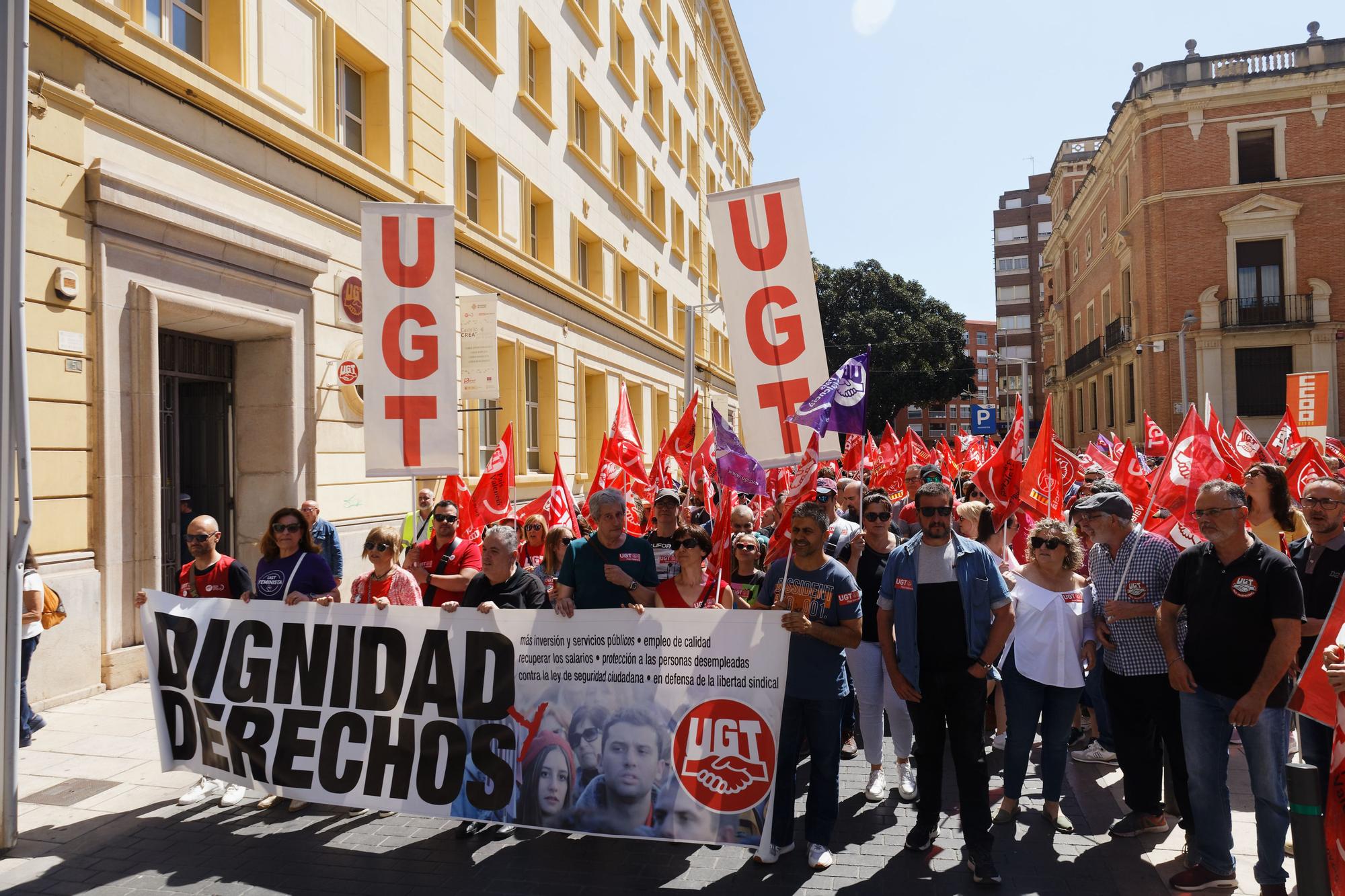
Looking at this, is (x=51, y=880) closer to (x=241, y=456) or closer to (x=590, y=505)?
(x=590, y=505)

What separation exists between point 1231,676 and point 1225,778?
0.51 m

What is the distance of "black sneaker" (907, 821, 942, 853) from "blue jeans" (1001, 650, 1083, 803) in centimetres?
60

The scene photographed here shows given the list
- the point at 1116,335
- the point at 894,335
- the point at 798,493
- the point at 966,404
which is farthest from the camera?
the point at 966,404

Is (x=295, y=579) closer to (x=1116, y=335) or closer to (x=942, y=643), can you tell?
(x=942, y=643)

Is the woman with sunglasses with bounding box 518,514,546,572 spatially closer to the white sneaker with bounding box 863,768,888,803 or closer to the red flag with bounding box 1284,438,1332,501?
the white sneaker with bounding box 863,768,888,803

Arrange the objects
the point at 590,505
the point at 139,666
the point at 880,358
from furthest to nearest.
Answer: the point at 880,358 < the point at 139,666 < the point at 590,505

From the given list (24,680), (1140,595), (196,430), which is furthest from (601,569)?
(196,430)

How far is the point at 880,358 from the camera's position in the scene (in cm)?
5300

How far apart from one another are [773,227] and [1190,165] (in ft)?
114

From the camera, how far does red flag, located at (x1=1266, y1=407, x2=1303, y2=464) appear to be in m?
12.0

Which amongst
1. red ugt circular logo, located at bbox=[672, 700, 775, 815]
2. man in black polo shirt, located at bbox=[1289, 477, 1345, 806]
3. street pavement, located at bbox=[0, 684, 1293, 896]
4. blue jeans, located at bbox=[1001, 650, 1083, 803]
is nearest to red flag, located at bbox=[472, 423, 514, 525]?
street pavement, located at bbox=[0, 684, 1293, 896]

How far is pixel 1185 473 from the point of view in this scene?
20.7 ft

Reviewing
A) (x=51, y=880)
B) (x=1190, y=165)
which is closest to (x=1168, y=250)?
(x=1190, y=165)

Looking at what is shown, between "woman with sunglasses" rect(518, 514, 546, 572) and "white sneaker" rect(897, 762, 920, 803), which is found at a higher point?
"woman with sunglasses" rect(518, 514, 546, 572)
